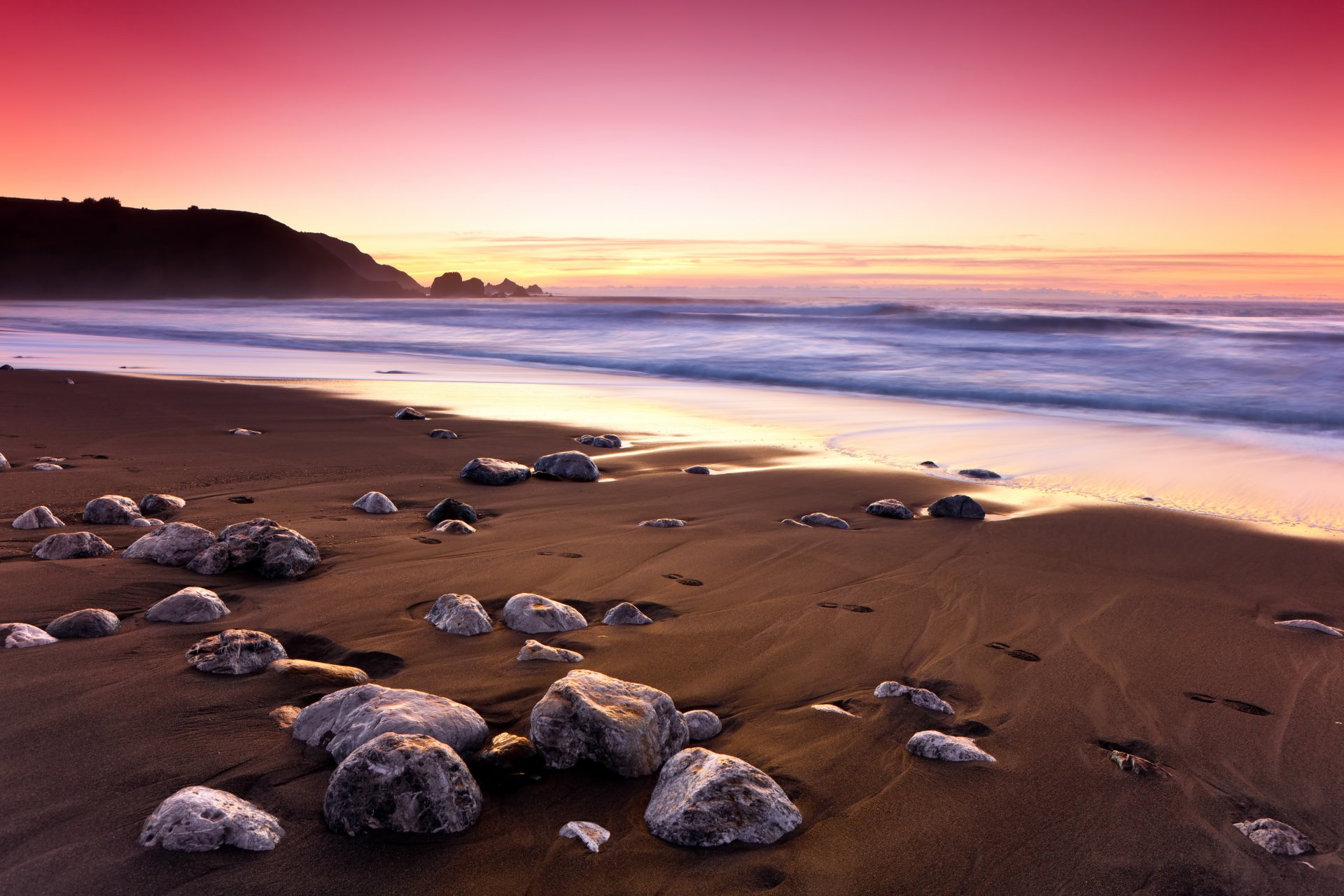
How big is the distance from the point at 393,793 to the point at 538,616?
3.92 feet

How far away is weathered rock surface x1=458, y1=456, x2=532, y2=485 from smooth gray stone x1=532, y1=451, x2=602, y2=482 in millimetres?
197

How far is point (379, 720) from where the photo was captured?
2033 millimetres

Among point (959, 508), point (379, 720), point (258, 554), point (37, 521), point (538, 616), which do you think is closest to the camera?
point (379, 720)

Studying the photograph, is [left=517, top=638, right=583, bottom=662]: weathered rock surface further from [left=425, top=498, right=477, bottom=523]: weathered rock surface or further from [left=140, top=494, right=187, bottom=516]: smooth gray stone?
[left=140, top=494, right=187, bottom=516]: smooth gray stone

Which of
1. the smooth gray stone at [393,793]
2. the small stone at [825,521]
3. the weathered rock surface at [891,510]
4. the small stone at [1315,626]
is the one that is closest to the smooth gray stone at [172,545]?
the smooth gray stone at [393,793]

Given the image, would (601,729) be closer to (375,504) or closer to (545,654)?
(545,654)

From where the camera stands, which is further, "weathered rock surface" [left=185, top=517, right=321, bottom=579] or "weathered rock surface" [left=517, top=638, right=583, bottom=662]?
"weathered rock surface" [left=185, top=517, right=321, bottom=579]

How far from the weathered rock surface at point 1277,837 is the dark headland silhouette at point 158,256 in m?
121

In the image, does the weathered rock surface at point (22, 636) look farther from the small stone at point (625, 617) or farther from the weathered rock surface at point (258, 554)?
the small stone at point (625, 617)

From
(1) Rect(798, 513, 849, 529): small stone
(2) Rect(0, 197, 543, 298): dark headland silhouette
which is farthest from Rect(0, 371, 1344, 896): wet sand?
(2) Rect(0, 197, 543, 298): dark headland silhouette

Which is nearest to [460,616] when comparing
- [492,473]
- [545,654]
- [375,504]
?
[545,654]

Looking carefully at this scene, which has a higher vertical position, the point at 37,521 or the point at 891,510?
the point at 37,521

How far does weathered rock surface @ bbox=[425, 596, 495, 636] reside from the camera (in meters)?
2.93

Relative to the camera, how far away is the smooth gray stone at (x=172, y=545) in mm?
3381
